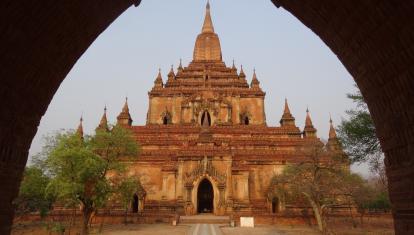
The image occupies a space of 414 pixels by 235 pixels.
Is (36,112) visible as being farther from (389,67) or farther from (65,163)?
(65,163)

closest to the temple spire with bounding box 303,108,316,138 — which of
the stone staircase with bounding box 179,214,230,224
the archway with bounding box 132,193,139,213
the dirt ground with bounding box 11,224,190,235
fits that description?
the stone staircase with bounding box 179,214,230,224

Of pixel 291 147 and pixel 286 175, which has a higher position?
pixel 291 147

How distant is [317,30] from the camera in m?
6.20

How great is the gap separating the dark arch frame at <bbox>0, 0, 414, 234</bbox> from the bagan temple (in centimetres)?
1559

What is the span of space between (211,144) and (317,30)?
2930 cm

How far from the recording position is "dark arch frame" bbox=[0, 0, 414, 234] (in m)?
4.61

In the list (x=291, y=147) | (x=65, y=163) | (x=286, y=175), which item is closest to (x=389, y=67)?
(x=65, y=163)

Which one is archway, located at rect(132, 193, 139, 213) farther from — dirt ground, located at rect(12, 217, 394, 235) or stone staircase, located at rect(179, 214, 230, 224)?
stone staircase, located at rect(179, 214, 230, 224)

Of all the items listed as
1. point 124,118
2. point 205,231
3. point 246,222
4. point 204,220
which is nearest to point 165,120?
point 124,118

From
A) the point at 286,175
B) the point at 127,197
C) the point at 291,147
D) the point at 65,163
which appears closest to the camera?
the point at 65,163

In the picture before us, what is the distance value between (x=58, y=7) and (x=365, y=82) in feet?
16.6

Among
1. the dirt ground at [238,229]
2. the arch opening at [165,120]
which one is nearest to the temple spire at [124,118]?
the arch opening at [165,120]

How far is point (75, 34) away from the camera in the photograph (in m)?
5.59

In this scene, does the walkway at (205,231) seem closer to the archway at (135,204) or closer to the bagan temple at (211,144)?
the bagan temple at (211,144)
